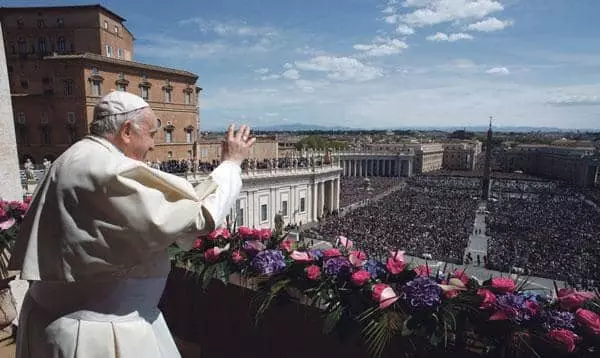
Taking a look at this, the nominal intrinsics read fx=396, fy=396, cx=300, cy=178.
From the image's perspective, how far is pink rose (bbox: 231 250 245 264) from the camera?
4.51 metres

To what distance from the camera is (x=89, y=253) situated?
1.92 metres

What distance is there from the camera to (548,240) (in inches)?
1331

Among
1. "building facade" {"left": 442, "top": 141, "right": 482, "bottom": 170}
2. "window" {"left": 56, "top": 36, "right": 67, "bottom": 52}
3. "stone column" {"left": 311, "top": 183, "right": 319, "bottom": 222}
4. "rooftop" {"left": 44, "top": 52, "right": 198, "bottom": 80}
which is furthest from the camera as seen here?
"building facade" {"left": 442, "top": 141, "right": 482, "bottom": 170}

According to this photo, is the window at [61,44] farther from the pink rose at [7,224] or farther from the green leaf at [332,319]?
the green leaf at [332,319]

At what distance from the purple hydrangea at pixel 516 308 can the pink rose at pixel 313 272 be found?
152 cm

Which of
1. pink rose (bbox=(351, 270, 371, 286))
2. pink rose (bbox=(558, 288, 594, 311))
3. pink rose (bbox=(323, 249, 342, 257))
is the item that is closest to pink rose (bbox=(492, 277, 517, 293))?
pink rose (bbox=(558, 288, 594, 311))

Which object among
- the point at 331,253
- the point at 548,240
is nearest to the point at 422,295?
the point at 331,253

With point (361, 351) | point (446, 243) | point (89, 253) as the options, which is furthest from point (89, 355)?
point (446, 243)

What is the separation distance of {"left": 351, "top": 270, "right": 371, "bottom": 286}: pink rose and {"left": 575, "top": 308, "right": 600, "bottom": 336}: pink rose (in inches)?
60.6

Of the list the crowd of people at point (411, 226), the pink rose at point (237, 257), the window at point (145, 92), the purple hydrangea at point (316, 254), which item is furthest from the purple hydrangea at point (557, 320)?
the window at point (145, 92)

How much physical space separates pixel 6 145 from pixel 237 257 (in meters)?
5.55

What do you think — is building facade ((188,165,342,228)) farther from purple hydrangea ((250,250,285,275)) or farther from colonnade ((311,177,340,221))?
purple hydrangea ((250,250,285,275))

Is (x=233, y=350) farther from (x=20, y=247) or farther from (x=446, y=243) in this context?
(x=446, y=243)

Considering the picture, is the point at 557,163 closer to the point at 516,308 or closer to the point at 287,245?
the point at 287,245
